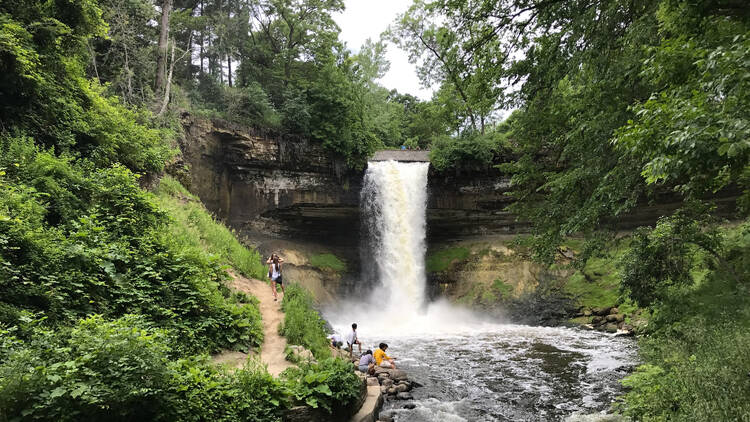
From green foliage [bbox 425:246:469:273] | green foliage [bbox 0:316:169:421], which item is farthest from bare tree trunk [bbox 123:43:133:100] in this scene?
green foliage [bbox 425:246:469:273]

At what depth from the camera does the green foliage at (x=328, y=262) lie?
24.7 meters

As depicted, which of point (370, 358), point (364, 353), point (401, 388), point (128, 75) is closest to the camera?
point (401, 388)

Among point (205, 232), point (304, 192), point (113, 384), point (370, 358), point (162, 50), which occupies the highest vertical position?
point (162, 50)

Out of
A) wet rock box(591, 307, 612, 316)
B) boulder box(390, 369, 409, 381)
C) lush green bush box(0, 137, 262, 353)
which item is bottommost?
wet rock box(591, 307, 612, 316)

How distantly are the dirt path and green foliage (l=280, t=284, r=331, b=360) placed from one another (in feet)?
0.66

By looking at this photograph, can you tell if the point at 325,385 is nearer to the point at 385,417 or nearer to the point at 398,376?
the point at 385,417

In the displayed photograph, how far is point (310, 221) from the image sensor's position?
84.4 feet

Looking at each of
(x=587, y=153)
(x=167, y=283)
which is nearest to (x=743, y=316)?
(x=587, y=153)

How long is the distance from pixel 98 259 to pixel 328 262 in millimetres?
19165

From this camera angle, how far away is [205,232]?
1280cm

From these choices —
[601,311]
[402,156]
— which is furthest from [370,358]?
[402,156]

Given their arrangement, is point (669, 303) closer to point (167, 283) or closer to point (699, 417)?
point (699, 417)

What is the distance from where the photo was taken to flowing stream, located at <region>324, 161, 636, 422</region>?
333 inches

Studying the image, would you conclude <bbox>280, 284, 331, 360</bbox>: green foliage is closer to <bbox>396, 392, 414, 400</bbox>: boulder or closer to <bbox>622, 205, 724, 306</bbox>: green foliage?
<bbox>396, 392, 414, 400</bbox>: boulder
